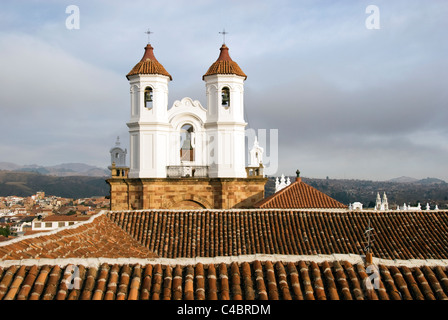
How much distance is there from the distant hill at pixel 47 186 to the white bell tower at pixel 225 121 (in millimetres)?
154182

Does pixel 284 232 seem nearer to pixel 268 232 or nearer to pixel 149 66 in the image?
pixel 268 232

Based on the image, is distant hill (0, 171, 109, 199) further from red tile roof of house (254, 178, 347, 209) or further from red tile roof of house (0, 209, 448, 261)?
red tile roof of house (0, 209, 448, 261)

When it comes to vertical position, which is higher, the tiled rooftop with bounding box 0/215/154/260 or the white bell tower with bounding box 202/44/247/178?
the white bell tower with bounding box 202/44/247/178

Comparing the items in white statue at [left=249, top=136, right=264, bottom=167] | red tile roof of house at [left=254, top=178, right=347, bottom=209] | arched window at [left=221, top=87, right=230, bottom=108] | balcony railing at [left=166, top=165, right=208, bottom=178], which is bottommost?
red tile roof of house at [left=254, top=178, right=347, bottom=209]

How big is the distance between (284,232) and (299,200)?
7.51 m

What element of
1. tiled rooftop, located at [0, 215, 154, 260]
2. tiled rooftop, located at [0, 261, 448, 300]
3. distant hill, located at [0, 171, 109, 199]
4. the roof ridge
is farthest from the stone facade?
distant hill, located at [0, 171, 109, 199]

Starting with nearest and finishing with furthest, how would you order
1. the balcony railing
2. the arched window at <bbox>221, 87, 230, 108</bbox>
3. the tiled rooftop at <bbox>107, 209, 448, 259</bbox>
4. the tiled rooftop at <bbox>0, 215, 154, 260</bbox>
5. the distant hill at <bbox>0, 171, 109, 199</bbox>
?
1. the tiled rooftop at <bbox>0, 215, 154, 260</bbox>
2. the tiled rooftop at <bbox>107, 209, 448, 259</bbox>
3. the balcony railing
4. the arched window at <bbox>221, 87, 230, 108</bbox>
5. the distant hill at <bbox>0, 171, 109, 199</bbox>

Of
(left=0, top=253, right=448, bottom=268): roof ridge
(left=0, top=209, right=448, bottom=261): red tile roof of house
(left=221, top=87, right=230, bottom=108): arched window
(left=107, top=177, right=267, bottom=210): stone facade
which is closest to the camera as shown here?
(left=0, top=253, right=448, bottom=268): roof ridge

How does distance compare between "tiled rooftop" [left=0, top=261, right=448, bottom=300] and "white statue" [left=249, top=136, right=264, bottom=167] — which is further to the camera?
"white statue" [left=249, top=136, right=264, bottom=167]

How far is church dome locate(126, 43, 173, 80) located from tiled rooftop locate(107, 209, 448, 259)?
734cm

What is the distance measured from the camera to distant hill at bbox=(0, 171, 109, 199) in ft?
557

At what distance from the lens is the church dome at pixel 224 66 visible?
21.3 metres

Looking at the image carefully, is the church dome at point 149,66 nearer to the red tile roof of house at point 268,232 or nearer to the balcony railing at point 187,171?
the balcony railing at point 187,171

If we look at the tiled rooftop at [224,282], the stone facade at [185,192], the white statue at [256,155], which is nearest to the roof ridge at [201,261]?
the tiled rooftop at [224,282]
